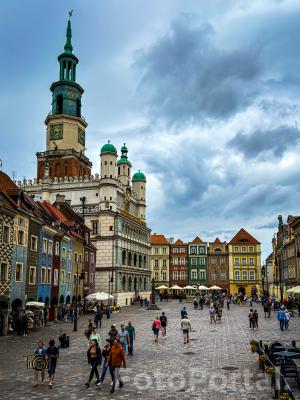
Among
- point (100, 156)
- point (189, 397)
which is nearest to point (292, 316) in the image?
point (189, 397)

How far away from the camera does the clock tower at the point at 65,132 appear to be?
8012 cm

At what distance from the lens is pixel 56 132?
8225 cm

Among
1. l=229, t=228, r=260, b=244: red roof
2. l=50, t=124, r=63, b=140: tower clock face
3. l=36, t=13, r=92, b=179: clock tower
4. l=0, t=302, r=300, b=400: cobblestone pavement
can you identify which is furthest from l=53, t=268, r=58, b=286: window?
l=229, t=228, r=260, b=244: red roof

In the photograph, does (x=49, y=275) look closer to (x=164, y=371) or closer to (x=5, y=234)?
(x=5, y=234)

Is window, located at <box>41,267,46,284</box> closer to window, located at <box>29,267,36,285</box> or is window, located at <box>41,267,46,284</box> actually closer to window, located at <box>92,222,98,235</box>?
window, located at <box>29,267,36,285</box>

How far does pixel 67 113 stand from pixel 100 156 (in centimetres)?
1298

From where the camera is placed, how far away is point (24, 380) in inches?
626

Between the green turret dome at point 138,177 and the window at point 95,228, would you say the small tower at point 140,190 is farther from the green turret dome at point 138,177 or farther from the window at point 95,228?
the window at point 95,228

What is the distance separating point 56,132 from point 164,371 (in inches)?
2765

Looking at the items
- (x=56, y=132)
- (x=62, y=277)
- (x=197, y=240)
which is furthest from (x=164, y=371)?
(x=197, y=240)

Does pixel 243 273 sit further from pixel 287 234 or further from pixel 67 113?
pixel 67 113

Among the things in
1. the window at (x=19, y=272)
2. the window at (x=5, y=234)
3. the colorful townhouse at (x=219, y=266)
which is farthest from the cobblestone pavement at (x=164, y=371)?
the colorful townhouse at (x=219, y=266)

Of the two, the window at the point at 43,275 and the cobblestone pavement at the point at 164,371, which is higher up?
the window at the point at 43,275

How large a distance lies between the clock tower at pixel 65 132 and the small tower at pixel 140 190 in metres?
11.3
